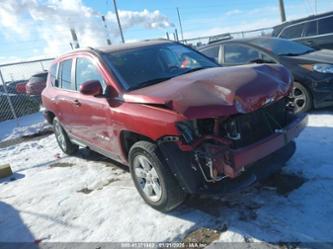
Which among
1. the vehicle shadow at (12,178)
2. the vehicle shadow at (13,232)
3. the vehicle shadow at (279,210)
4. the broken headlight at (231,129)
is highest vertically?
the broken headlight at (231,129)

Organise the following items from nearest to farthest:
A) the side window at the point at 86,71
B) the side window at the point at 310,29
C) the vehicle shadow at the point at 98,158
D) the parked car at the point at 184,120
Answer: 1. the parked car at the point at 184,120
2. the side window at the point at 86,71
3. the vehicle shadow at the point at 98,158
4. the side window at the point at 310,29

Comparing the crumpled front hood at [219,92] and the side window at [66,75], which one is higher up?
the side window at [66,75]

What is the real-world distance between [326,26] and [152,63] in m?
7.02

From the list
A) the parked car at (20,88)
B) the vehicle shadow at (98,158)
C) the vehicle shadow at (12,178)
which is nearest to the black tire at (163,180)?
the vehicle shadow at (98,158)

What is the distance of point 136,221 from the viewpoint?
3719 millimetres

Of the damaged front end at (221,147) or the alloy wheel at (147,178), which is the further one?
the alloy wheel at (147,178)

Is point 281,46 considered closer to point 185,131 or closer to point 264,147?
point 264,147

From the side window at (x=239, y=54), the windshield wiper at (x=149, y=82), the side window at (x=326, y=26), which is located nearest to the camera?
the windshield wiper at (x=149, y=82)

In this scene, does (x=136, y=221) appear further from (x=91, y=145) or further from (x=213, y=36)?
(x=213, y=36)

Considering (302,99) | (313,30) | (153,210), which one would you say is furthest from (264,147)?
(313,30)

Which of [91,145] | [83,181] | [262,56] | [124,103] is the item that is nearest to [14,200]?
[83,181]

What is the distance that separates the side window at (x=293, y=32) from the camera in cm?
969

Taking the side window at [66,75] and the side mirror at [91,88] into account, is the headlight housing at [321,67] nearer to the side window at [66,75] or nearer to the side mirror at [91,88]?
the side mirror at [91,88]

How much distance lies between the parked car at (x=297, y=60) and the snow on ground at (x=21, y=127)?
5.81 m
